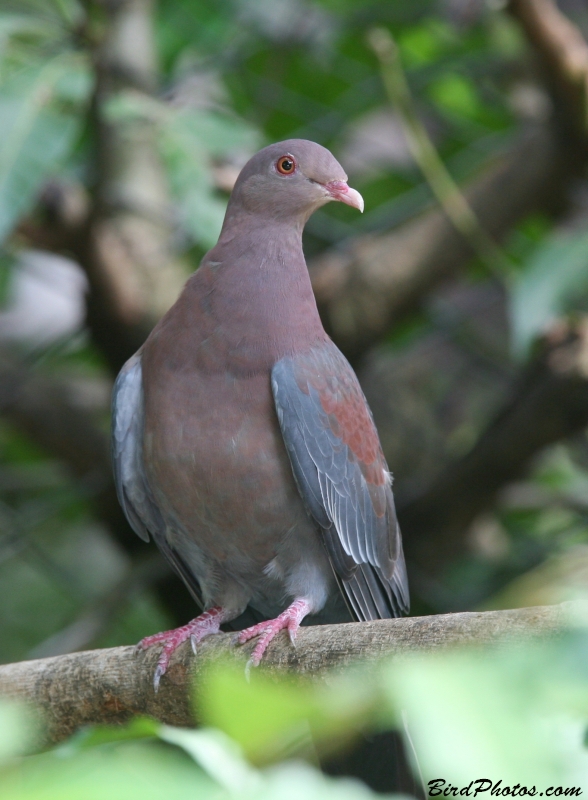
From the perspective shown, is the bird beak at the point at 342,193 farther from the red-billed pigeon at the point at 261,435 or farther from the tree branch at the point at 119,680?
the tree branch at the point at 119,680

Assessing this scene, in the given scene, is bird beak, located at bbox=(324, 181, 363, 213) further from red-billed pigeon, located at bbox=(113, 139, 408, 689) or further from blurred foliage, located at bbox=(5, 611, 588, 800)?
blurred foliage, located at bbox=(5, 611, 588, 800)

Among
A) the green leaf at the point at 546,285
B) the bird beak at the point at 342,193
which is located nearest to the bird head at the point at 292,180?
the bird beak at the point at 342,193

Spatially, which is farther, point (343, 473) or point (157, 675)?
point (343, 473)

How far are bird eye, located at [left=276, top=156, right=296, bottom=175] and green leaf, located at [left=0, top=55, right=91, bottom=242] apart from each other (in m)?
0.85

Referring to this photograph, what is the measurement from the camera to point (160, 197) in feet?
12.8

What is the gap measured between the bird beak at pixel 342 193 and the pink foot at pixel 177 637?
118cm

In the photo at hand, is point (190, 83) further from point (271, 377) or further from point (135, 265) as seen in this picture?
point (271, 377)

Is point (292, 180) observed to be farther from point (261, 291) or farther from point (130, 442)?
point (130, 442)

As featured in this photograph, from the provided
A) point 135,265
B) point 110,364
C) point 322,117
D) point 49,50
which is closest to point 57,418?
point 110,364

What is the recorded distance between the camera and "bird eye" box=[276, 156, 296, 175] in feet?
8.16

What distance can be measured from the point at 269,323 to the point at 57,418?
1975 millimetres

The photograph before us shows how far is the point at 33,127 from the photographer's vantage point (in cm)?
306

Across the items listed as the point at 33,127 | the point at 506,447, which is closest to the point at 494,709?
the point at 33,127

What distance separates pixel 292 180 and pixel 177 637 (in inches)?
48.1
